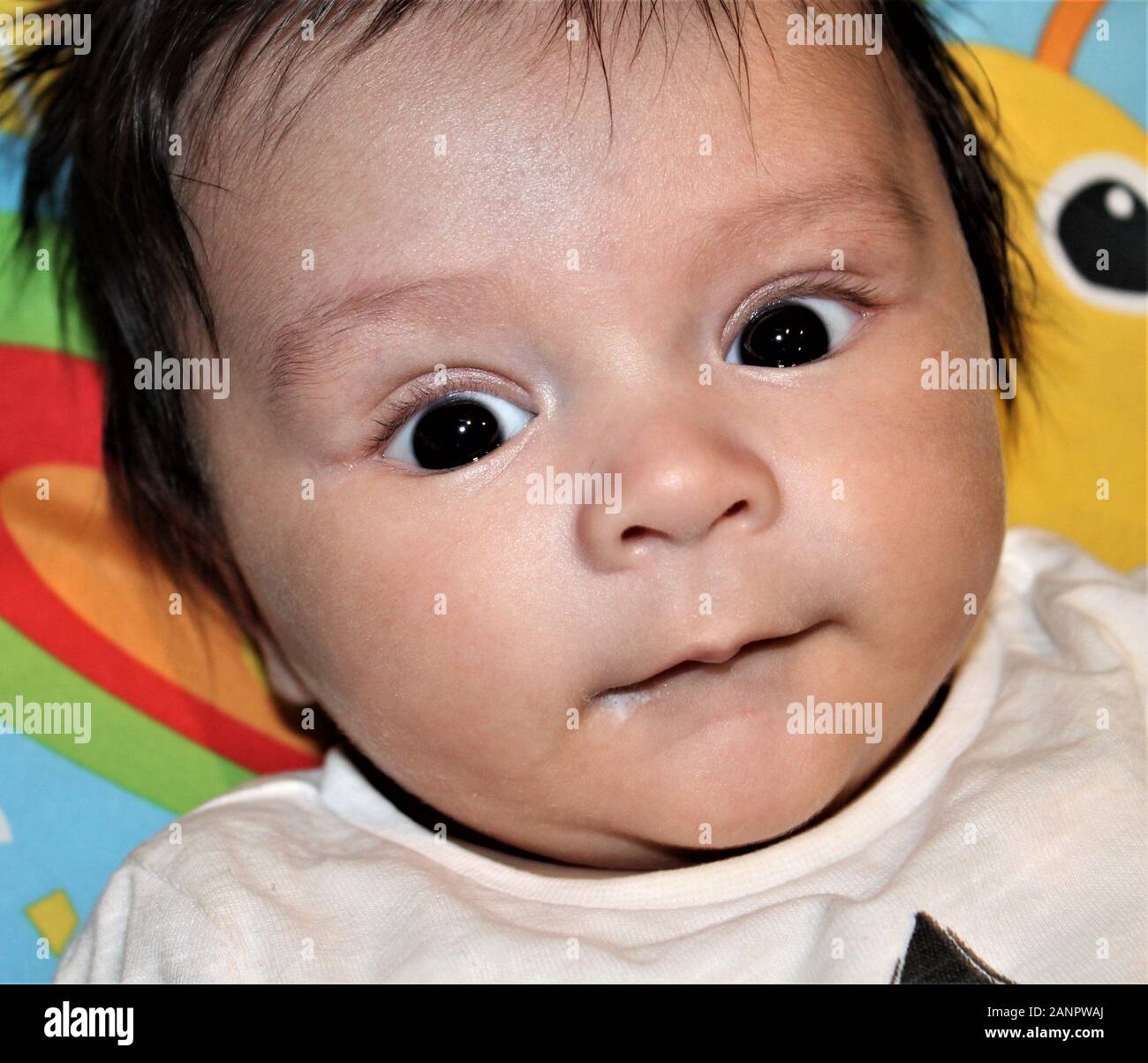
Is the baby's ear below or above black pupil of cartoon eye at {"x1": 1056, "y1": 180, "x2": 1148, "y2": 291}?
below

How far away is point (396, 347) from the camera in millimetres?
→ 1548

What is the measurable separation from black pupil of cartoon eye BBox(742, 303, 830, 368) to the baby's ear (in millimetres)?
801

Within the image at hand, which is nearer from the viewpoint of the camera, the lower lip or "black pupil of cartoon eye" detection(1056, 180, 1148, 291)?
the lower lip

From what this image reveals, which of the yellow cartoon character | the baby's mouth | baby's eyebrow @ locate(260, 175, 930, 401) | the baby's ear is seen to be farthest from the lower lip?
the yellow cartoon character

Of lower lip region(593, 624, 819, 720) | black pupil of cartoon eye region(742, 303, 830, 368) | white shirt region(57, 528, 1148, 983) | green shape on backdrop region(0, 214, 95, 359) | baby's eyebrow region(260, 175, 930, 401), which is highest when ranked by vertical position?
green shape on backdrop region(0, 214, 95, 359)

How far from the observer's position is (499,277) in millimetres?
1483

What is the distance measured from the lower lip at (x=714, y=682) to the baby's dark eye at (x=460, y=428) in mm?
305

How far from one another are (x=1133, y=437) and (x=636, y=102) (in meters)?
1.15

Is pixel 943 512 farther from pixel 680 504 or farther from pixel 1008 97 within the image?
pixel 1008 97

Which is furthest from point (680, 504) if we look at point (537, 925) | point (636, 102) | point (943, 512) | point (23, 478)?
point (23, 478)

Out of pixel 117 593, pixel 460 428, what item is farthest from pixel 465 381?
pixel 117 593

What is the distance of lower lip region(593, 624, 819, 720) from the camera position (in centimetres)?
152

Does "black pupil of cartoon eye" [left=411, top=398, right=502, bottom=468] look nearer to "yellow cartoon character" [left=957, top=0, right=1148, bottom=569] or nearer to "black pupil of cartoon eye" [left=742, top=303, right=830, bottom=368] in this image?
"black pupil of cartoon eye" [left=742, top=303, right=830, bottom=368]

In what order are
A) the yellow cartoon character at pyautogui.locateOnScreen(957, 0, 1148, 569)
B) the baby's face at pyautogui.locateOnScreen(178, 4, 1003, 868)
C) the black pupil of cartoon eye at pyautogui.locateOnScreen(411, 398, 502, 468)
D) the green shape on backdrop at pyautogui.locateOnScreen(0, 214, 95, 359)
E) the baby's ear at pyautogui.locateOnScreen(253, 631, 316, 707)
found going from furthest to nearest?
the yellow cartoon character at pyautogui.locateOnScreen(957, 0, 1148, 569), the green shape on backdrop at pyautogui.locateOnScreen(0, 214, 95, 359), the baby's ear at pyautogui.locateOnScreen(253, 631, 316, 707), the black pupil of cartoon eye at pyautogui.locateOnScreen(411, 398, 502, 468), the baby's face at pyautogui.locateOnScreen(178, 4, 1003, 868)
